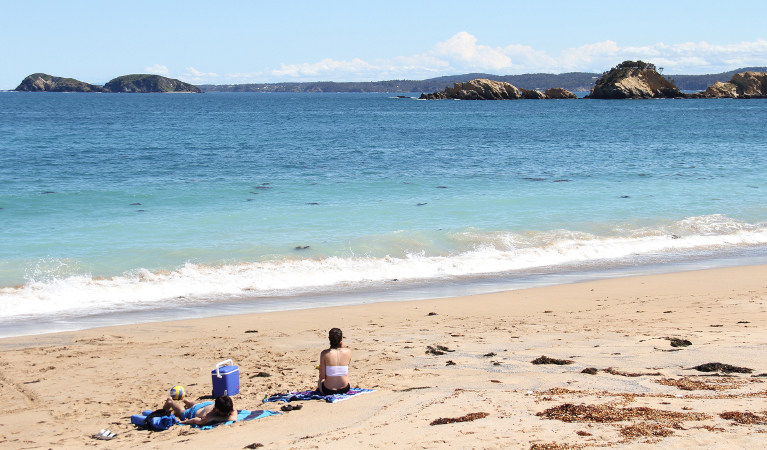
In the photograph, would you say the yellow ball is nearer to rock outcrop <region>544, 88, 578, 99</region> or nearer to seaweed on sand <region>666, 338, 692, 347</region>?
seaweed on sand <region>666, 338, 692, 347</region>

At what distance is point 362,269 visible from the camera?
46.8 ft

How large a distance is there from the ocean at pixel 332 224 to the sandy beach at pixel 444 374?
1.95 meters

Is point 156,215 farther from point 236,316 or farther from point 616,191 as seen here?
point 616,191

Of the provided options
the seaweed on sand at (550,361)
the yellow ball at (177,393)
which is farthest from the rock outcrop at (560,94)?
the yellow ball at (177,393)

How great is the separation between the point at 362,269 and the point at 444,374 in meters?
7.29

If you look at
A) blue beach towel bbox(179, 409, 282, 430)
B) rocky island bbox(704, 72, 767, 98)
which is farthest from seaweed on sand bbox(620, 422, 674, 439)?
rocky island bbox(704, 72, 767, 98)

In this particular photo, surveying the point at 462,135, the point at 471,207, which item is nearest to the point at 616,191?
the point at 471,207

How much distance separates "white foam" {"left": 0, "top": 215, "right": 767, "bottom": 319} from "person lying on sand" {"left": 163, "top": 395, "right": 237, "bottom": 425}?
593 centimetres

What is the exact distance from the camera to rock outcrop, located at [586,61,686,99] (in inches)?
4926

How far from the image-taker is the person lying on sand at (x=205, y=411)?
599 centimetres

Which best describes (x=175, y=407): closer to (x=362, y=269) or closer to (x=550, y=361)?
(x=550, y=361)

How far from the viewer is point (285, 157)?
3391cm

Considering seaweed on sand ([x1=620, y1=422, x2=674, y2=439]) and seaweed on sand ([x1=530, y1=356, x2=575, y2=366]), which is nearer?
seaweed on sand ([x1=620, y1=422, x2=674, y2=439])

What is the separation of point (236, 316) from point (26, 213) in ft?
41.5
